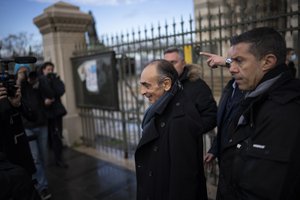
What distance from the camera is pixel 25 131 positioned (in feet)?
12.1

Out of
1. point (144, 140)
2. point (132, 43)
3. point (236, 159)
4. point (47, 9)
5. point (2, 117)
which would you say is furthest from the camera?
point (47, 9)

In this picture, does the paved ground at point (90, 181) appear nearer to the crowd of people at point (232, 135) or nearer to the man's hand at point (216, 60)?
the crowd of people at point (232, 135)

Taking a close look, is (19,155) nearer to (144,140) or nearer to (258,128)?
(144,140)

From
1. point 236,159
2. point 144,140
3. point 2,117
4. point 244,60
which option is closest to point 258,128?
point 236,159

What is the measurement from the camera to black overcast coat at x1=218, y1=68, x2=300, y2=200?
1323 millimetres

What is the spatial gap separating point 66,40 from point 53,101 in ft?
6.03

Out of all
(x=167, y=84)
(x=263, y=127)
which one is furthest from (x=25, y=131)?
(x=263, y=127)

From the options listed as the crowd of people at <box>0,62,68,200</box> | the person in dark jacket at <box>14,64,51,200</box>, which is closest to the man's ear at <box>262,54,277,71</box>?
the crowd of people at <box>0,62,68,200</box>

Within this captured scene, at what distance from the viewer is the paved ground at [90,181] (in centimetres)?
406

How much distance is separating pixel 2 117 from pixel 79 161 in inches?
123

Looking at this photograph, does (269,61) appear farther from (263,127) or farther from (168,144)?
(168,144)

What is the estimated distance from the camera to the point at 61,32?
240 inches

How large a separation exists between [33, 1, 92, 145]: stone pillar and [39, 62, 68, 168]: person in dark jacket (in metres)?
0.96

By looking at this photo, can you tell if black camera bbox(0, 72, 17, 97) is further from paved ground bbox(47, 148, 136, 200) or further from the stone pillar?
the stone pillar
